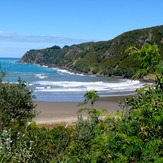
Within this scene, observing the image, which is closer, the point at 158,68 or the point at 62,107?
the point at 158,68

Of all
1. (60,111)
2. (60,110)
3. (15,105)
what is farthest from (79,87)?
(15,105)

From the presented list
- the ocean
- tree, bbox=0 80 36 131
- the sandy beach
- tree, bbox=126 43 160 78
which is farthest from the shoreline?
tree, bbox=126 43 160 78

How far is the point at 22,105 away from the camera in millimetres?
23953

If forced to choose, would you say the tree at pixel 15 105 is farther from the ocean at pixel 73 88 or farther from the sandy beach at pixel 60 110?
the sandy beach at pixel 60 110

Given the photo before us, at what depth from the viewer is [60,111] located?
51344mm

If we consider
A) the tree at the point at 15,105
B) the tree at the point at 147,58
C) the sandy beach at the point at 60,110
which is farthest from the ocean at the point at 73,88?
the tree at the point at 147,58

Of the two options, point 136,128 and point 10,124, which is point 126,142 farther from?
point 10,124

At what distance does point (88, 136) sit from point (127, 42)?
184 m

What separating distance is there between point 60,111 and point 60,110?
2.28 feet

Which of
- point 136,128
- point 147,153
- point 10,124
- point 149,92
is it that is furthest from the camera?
point 10,124

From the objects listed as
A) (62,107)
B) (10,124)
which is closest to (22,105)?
(10,124)

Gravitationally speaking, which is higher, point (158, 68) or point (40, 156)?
point (158, 68)

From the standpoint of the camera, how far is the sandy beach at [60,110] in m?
45.4

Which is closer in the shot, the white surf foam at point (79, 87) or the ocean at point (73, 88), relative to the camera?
the ocean at point (73, 88)
